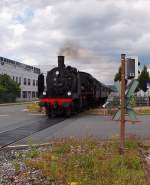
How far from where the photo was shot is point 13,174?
8578 millimetres

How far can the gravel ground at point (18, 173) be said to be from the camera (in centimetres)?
789

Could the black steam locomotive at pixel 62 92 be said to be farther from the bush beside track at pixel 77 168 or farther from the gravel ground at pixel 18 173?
the gravel ground at pixel 18 173

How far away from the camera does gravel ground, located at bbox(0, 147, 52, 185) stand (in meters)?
7.89

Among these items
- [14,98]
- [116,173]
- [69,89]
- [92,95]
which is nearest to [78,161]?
[116,173]

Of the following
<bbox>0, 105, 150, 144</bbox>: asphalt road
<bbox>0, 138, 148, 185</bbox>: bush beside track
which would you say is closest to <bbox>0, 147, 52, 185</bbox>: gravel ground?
<bbox>0, 138, 148, 185</bbox>: bush beside track

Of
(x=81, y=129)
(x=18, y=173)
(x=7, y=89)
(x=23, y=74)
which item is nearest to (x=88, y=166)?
(x=18, y=173)

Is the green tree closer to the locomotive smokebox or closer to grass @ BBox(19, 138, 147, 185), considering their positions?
the locomotive smokebox

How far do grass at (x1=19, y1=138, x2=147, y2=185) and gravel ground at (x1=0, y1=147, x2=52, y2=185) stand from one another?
0.43 feet

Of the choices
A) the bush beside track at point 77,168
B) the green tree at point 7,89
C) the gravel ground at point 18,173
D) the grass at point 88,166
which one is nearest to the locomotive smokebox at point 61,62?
the grass at point 88,166

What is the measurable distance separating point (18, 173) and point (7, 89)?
71.3 metres

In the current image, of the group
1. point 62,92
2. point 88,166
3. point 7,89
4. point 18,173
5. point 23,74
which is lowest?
point 18,173

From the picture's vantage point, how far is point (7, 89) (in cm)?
7906

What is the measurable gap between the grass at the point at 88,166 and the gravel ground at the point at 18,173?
13cm

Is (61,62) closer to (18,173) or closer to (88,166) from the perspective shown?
(88,166)
